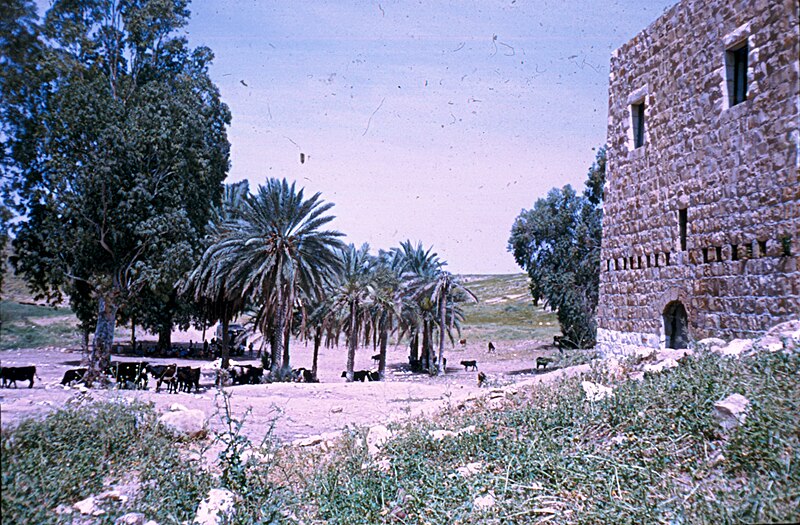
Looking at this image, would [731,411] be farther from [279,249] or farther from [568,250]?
[568,250]

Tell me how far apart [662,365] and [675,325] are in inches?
173

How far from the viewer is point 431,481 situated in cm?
521

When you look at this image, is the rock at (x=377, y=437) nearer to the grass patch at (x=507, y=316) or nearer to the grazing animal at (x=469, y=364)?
the grazing animal at (x=469, y=364)

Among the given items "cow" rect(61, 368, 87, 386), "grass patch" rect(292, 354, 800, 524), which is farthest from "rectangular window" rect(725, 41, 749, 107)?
"cow" rect(61, 368, 87, 386)

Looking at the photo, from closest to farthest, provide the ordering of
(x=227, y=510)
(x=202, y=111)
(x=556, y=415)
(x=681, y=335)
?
(x=227, y=510), (x=556, y=415), (x=681, y=335), (x=202, y=111)

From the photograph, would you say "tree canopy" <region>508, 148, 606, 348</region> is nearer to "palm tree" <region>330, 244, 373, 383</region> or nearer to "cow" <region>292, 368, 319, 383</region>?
"palm tree" <region>330, 244, 373, 383</region>

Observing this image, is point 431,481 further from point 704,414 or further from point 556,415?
point 704,414

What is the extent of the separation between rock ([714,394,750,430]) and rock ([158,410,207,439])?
593cm

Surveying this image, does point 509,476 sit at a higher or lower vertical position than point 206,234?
lower

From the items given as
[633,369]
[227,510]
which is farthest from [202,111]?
[227,510]

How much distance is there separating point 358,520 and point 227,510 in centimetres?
101

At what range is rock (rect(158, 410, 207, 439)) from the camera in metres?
7.62

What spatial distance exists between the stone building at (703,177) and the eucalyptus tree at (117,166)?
1507cm

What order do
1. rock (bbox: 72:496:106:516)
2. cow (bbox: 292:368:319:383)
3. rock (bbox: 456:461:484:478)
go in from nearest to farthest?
rock (bbox: 72:496:106:516)
rock (bbox: 456:461:484:478)
cow (bbox: 292:368:319:383)
